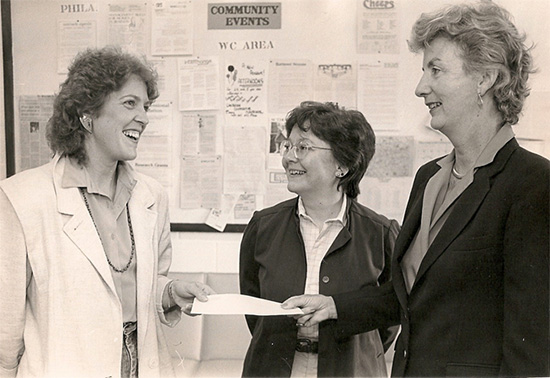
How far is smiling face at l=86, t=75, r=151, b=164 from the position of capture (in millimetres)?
1344

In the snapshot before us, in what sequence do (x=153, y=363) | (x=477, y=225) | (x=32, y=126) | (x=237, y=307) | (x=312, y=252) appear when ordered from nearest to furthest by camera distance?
(x=477, y=225)
(x=237, y=307)
(x=153, y=363)
(x=312, y=252)
(x=32, y=126)

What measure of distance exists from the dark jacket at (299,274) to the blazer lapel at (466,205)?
0.38 metres

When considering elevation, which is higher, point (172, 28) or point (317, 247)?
point (172, 28)

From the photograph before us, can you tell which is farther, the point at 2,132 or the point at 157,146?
the point at 157,146

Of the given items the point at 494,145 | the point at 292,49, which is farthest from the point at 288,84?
the point at 494,145

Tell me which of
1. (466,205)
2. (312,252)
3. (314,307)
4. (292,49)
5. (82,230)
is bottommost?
(314,307)

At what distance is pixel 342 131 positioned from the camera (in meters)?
1.55

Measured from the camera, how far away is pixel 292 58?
Answer: 1.74 m

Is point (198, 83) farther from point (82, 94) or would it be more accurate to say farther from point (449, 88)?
point (449, 88)

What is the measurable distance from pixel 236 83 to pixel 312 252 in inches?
25.7

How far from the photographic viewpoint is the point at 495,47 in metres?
1.08

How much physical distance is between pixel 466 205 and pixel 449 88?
10.1 inches

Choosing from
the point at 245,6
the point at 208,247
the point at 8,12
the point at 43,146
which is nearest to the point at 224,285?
the point at 208,247

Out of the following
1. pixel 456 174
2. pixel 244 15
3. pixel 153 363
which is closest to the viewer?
pixel 456 174
